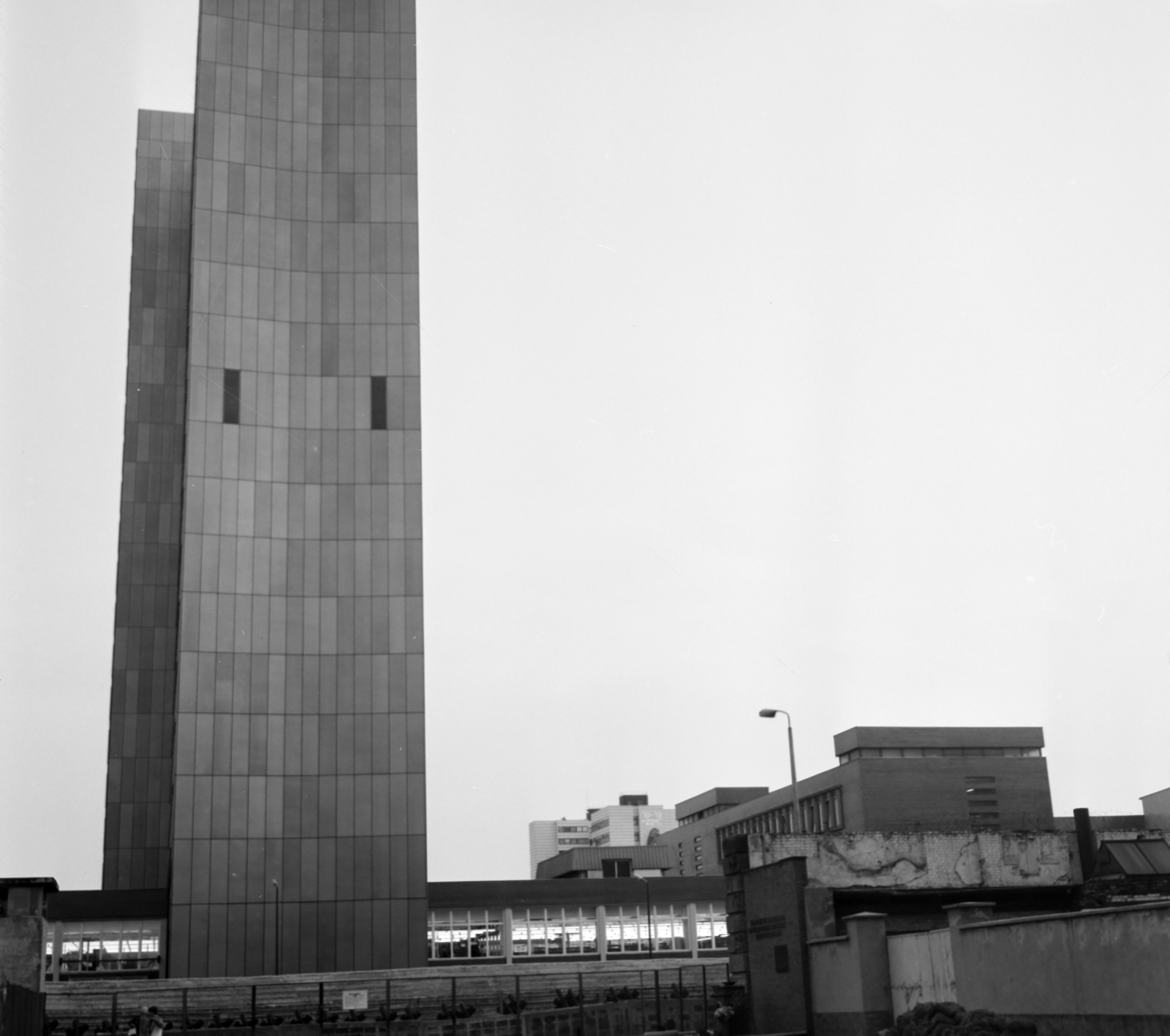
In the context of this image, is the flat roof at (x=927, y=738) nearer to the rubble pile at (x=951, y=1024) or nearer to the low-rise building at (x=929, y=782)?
the low-rise building at (x=929, y=782)

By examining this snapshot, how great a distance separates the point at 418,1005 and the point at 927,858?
20.1m

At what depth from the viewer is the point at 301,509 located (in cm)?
7119

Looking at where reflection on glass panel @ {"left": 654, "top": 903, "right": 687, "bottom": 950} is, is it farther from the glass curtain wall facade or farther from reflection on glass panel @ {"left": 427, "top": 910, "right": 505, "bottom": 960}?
the glass curtain wall facade

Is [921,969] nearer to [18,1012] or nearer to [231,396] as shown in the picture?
[18,1012]

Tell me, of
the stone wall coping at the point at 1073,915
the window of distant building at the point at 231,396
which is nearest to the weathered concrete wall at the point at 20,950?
the stone wall coping at the point at 1073,915

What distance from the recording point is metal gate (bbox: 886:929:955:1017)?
108 ft

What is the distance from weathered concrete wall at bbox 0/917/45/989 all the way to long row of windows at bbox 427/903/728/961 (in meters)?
40.7

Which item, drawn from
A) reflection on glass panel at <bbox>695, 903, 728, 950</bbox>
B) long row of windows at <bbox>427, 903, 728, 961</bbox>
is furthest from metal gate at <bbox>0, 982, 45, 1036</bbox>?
reflection on glass panel at <bbox>695, 903, 728, 950</bbox>

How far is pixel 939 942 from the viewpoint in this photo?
1314 inches

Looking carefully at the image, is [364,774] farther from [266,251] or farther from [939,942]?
[939,942]

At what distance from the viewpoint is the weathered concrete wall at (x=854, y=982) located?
117 ft

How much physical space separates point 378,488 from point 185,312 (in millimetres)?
32609

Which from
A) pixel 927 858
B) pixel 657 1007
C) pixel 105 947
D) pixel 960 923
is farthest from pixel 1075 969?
pixel 105 947

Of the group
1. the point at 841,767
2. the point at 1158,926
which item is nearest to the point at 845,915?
the point at 1158,926
